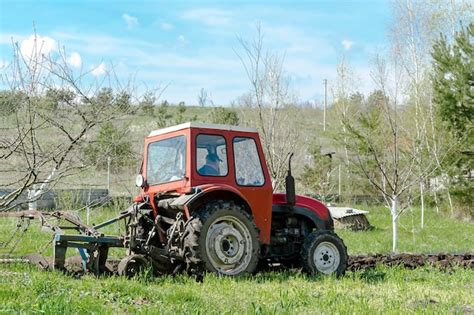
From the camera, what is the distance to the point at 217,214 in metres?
8.41

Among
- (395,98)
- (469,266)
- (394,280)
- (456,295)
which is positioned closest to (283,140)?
(395,98)

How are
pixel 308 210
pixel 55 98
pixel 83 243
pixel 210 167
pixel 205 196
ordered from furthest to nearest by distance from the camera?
pixel 55 98
pixel 308 210
pixel 210 167
pixel 205 196
pixel 83 243

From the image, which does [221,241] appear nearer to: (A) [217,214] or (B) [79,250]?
(A) [217,214]

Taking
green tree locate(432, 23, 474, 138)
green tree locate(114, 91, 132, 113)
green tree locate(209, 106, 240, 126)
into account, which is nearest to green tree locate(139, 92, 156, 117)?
green tree locate(114, 91, 132, 113)

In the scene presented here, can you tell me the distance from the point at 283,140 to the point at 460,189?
39.0ft

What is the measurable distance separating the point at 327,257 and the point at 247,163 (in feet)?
6.19

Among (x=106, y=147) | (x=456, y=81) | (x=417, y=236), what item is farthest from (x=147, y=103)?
(x=456, y=81)

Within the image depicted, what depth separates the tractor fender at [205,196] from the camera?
27.2 feet

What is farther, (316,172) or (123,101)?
(316,172)

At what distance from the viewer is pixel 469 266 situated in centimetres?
1136

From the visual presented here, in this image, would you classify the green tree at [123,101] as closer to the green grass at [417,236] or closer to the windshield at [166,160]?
the windshield at [166,160]

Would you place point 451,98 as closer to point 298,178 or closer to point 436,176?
point 436,176

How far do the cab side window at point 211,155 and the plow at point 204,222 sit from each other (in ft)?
0.04

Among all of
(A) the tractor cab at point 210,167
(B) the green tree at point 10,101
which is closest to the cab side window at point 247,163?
(A) the tractor cab at point 210,167
